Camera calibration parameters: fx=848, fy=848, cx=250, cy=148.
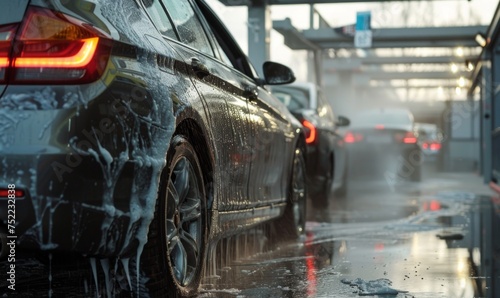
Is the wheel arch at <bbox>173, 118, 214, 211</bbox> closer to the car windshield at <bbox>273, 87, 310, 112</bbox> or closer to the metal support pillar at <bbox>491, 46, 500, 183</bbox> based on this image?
the car windshield at <bbox>273, 87, 310, 112</bbox>

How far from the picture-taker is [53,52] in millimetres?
3271

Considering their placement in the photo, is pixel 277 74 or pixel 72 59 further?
pixel 277 74

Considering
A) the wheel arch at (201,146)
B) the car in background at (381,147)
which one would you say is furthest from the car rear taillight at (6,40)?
the car in background at (381,147)

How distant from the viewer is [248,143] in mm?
5328

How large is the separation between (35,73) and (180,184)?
105cm

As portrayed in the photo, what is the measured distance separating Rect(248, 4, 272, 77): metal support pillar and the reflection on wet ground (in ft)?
17.9

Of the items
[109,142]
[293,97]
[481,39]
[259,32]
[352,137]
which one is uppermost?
[481,39]

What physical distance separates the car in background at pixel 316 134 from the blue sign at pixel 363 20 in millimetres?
6952

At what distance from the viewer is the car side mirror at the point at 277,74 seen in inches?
250

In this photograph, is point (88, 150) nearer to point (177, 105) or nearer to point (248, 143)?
point (177, 105)

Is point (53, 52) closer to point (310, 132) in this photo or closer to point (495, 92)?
point (310, 132)

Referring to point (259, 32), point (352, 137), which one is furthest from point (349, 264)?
point (352, 137)

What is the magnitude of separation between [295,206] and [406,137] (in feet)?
39.6

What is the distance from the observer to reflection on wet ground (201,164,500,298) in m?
4.69
